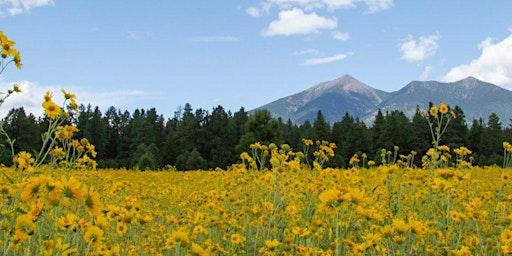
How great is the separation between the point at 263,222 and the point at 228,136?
47205mm

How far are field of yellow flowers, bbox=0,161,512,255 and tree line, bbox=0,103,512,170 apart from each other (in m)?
30.6

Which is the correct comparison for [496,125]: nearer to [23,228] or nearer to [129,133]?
[129,133]

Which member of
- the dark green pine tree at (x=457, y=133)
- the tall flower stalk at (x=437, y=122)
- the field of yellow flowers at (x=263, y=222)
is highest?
the dark green pine tree at (x=457, y=133)

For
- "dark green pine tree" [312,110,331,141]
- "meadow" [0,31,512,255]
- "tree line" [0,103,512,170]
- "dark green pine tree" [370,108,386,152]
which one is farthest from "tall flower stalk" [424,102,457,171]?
"dark green pine tree" [312,110,331,141]

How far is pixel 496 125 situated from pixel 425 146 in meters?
8.52

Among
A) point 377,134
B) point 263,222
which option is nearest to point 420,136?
point 377,134

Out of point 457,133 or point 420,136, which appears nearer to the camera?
point 420,136

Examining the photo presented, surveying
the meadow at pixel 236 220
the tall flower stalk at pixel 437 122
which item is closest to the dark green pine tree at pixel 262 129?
the meadow at pixel 236 220

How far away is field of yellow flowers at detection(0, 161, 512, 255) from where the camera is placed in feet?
6.44

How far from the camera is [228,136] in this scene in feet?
167

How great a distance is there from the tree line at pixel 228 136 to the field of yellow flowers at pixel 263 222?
100 ft

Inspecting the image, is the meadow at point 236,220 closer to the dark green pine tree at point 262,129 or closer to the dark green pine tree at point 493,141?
the dark green pine tree at point 262,129

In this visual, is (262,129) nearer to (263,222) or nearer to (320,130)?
(320,130)

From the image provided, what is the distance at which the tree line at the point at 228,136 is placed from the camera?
39906mm
